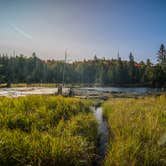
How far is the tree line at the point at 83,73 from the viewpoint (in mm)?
71625

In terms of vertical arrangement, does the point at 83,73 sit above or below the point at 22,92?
above

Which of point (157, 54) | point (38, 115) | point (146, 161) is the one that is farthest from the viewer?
point (157, 54)

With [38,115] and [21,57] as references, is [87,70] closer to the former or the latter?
[21,57]

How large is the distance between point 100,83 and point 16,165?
3209 inches

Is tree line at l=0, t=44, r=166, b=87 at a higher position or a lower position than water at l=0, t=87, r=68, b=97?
higher

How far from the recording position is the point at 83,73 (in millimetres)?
90312

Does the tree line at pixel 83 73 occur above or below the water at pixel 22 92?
above

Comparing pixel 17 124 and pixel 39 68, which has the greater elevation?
pixel 39 68

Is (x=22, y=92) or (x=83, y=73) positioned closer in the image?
(x=22, y=92)

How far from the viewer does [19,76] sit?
237 ft

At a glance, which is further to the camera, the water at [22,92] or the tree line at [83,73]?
the tree line at [83,73]

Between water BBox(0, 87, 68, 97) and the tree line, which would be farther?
the tree line

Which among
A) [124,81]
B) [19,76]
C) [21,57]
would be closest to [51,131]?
[19,76]

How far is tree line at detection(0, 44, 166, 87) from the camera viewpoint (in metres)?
71.6
